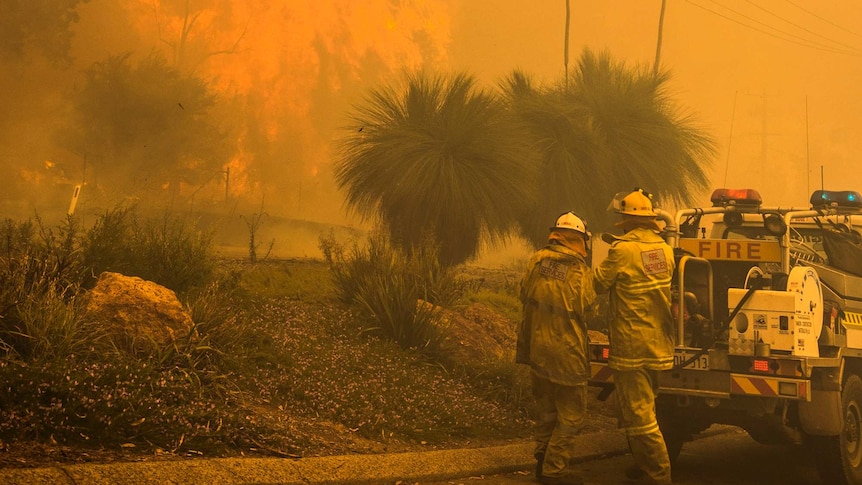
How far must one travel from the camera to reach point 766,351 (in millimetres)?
7246

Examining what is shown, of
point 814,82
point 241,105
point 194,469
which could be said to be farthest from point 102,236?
point 814,82

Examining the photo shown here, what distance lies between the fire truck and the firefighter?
0.37m

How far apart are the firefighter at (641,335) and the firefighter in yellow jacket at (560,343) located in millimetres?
221

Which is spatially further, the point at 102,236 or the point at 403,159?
the point at 403,159

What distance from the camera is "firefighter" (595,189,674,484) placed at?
282 inches

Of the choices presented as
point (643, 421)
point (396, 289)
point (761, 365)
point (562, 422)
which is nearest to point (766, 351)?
point (761, 365)

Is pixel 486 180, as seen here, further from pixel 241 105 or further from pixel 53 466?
pixel 241 105

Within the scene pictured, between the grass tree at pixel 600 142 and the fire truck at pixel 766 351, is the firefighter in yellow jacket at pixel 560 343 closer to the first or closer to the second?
the fire truck at pixel 766 351

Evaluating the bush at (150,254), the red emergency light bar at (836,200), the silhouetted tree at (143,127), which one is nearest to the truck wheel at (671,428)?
the red emergency light bar at (836,200)

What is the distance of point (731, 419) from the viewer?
7.87 m

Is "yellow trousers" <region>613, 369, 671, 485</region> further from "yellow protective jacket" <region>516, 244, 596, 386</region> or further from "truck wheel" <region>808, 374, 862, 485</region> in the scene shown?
"truck wheel" <region>808, 374, 862, 485</region>

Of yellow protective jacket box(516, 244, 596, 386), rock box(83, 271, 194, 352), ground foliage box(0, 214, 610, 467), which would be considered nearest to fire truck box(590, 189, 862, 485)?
yellow protective jacket box(516, 244, 596, 386)

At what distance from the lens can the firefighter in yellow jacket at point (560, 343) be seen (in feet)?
24.0

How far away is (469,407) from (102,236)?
4.07 metres
